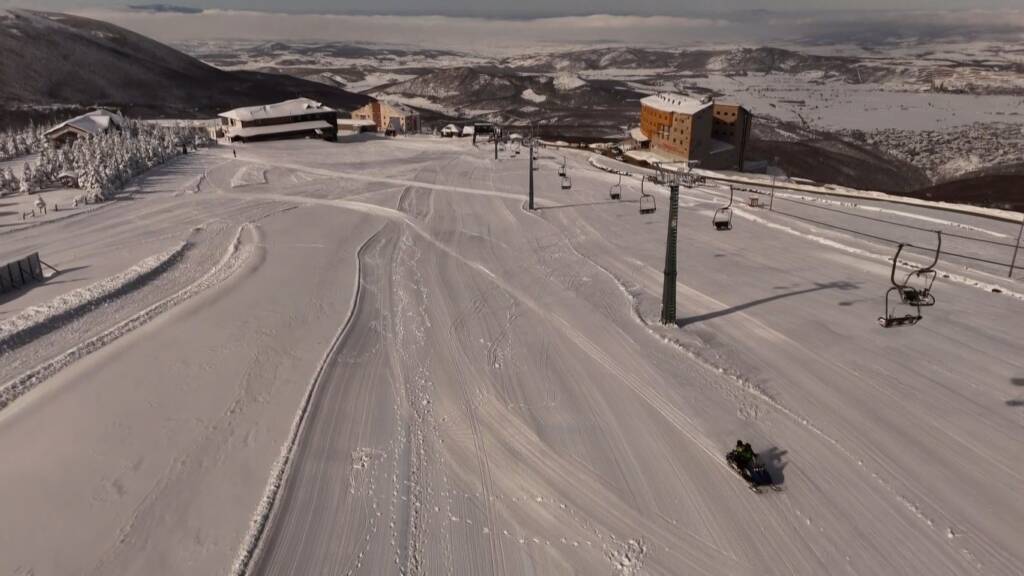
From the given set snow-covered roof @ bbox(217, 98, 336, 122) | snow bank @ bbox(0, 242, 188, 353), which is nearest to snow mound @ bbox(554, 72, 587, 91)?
snow-covered roof @ bbox(217, 98, 336, 122)

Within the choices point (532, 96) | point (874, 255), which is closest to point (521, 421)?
point (874, 255)

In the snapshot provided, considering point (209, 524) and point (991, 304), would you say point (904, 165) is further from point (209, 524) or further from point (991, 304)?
point (209, 524)

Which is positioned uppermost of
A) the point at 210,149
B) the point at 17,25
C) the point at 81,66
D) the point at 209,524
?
the point at 17,25

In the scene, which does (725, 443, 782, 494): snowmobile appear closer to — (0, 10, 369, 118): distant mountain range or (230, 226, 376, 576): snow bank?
(230, 226, 376, 576): snow bank

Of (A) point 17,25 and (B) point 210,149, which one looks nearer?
(B) point 210,149

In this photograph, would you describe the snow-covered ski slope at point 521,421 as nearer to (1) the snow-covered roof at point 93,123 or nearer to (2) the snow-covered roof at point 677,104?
(1) the snow-covered roof at point 93,123

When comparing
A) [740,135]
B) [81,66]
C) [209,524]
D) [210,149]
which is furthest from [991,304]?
[81,66]
